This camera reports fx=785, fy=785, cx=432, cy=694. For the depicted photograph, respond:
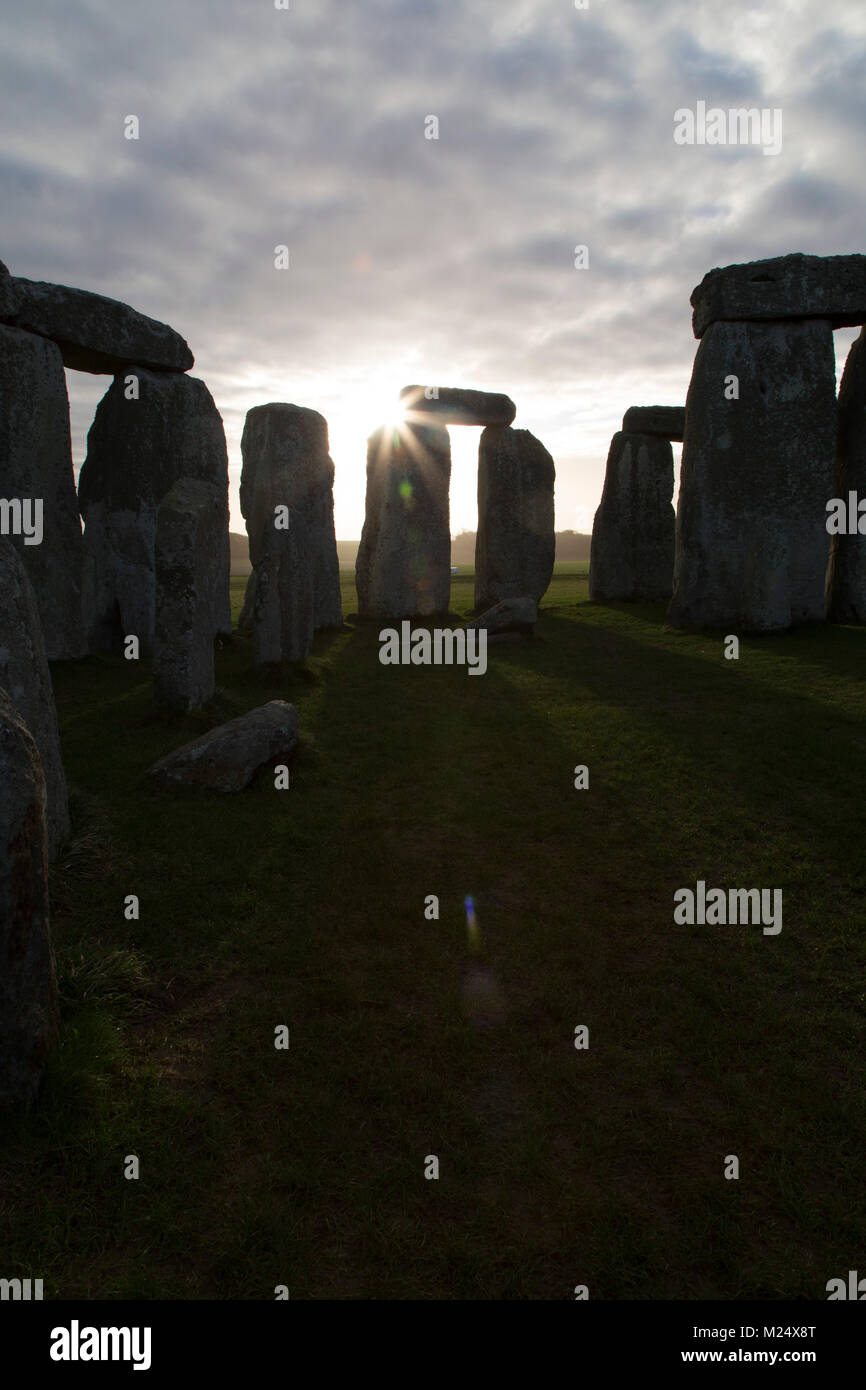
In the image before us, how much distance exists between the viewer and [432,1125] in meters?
2.56

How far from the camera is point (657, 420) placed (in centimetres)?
1739

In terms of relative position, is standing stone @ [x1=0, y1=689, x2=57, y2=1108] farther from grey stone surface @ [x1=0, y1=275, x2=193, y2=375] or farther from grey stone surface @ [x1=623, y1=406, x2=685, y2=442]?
grey stone surface @ [x1=623, y1=406, x2=685, y2=442]

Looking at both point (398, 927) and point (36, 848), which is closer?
point (36, 848)

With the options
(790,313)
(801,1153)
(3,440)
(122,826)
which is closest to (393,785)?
(122,826)

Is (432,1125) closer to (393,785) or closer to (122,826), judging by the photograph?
(122,826)

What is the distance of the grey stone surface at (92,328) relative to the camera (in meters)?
9.34

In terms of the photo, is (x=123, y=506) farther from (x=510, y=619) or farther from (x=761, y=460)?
(x=761, y=460)

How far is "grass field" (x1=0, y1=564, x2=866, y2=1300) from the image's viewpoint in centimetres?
213

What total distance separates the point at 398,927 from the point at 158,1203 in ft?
5.71

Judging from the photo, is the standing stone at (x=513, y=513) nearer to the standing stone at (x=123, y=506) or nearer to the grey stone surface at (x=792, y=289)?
the grey stone surface at (x=792, y=289)

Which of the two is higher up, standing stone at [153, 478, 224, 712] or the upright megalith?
the upright megalith

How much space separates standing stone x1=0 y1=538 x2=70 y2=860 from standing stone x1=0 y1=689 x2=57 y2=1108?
4.86 feet

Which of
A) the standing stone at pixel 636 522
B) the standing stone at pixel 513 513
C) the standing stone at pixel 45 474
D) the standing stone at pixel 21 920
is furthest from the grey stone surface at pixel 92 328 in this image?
the standing stone at pixel 636 522

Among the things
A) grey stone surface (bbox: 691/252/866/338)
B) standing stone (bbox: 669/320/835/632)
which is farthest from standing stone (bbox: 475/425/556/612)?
grey stone surface (bbox: 691/252/866/338)
